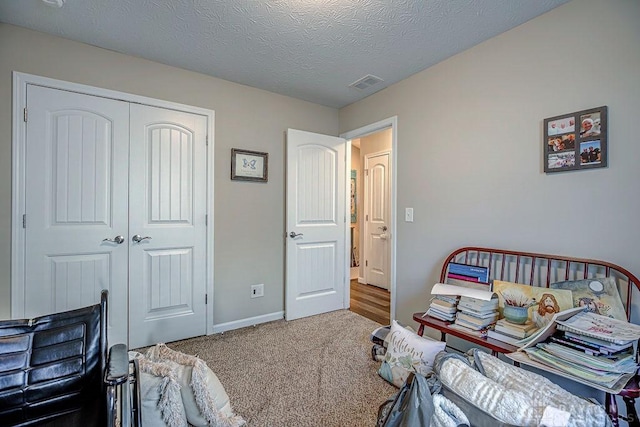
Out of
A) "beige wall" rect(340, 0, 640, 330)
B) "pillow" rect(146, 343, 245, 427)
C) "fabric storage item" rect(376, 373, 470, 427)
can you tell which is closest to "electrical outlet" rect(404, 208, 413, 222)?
"beige wall" rect(340, 0, 640, 330)

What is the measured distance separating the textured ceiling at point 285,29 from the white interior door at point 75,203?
0.50 metres

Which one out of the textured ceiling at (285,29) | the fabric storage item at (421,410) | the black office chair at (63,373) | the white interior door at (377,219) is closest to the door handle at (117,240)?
the black office chair at (63,373)

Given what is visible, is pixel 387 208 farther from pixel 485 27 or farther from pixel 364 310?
pixel 485 27

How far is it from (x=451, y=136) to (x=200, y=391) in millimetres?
2436

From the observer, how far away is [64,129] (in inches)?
86.4

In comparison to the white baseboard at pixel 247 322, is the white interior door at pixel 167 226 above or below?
above

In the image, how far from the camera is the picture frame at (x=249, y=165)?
9.57ft

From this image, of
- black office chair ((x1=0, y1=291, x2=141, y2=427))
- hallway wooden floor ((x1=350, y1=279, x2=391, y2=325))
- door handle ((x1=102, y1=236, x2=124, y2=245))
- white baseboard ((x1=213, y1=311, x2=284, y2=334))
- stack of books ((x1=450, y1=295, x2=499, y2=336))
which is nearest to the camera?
black office chair ((x1=0, y1=291, x2=141, y2=427))

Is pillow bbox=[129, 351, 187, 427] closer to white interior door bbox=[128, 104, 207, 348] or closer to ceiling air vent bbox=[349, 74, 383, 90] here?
white interior door bbox=[128, 104, 207, 348]

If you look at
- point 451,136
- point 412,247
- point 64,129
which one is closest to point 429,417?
→ point 412,247

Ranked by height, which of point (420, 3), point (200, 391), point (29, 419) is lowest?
point (200, 391)

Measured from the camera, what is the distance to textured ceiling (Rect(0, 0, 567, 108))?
71.7 inches

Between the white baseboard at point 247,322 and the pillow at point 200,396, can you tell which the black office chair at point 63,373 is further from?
the white baseboard at point 247,322

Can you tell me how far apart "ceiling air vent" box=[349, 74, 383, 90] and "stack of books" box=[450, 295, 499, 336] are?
6.72 ft
